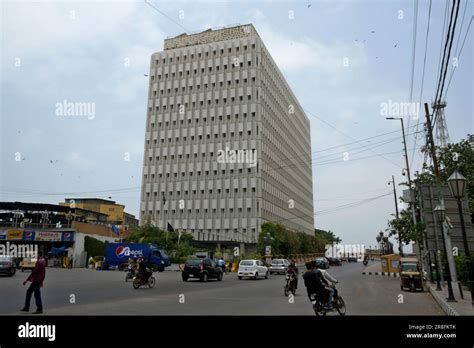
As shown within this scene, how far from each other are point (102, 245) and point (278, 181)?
4604 centimetres

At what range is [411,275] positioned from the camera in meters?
20.7

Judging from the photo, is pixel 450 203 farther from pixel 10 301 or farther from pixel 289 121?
pixel 289 121

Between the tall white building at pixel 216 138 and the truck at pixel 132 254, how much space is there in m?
32.6

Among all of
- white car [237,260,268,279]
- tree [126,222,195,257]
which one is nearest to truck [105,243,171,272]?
tree [126,222,195,257]

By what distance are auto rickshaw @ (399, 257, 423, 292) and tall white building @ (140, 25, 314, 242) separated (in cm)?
5500

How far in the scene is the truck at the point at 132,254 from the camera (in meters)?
42.6

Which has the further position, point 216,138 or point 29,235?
point 216,138

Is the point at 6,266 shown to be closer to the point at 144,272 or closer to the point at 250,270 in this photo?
the point at 144,272

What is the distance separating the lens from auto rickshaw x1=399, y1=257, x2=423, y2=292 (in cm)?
2059

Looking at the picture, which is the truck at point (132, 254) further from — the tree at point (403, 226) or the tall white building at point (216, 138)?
the tall white building at point (216, 138)

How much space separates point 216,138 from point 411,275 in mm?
66105

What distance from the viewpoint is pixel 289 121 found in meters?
105

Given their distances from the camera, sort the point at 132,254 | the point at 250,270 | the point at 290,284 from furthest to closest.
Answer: the point at 132,254, the point at 250,270, the point at 290,284

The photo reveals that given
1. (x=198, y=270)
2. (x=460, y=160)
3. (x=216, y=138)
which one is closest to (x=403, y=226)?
(x=460, y=160)
